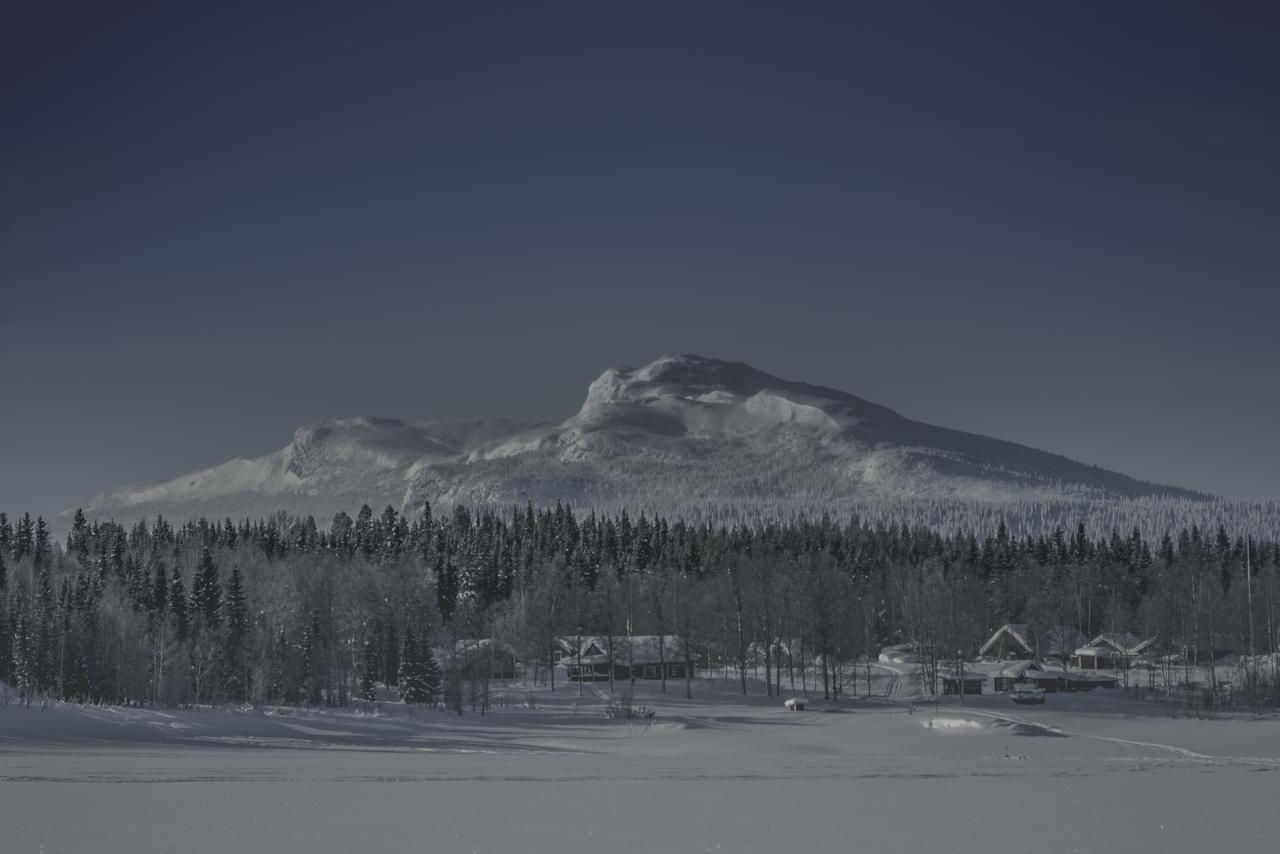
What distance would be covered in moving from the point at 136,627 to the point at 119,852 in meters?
70.4

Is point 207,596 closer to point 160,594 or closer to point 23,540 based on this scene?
point 160,594

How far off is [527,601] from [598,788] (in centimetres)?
8923

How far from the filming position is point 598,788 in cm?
3416

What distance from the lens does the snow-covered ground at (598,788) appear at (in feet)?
82.4

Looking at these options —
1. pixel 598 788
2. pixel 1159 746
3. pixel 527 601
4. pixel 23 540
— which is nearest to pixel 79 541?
pixel 23 540

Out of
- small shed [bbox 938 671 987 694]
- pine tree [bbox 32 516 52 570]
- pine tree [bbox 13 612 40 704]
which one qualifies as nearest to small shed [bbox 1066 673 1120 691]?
small shed [bbox 938 671 987 694]

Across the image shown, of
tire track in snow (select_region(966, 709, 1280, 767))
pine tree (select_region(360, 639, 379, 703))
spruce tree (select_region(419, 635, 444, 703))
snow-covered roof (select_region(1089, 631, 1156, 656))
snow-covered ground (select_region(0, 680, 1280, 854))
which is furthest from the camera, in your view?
snow-covered roof (select_region(1089, 631, 1156, 656))

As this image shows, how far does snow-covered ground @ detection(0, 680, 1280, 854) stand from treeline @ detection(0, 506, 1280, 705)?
1916cm

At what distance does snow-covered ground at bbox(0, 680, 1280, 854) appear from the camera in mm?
25109

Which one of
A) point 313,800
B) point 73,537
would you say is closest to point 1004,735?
point 313,800

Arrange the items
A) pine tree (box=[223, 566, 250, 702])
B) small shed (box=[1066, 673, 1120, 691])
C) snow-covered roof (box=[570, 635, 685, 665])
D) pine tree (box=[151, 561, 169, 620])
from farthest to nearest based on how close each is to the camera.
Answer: snow-covered roof (box=[570, 635, 685, 665]) → small shed (box=[1066, 673, 1120, 691]) → pine tree (box=[151, 561, 169, 620]) → pine tree (box=[223, 566, 250, 702])

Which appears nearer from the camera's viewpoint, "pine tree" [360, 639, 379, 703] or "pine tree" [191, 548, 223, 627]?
"pine tree" [360, 639, 379, 703]

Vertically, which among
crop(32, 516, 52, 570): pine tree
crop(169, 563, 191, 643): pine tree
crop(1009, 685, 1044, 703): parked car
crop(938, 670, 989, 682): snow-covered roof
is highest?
crop(32, 516, 52, 570): pine tree

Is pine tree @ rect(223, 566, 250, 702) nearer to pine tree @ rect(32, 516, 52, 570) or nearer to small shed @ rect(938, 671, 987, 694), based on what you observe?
pine tree @ rect(32, 516, 52, 570)
